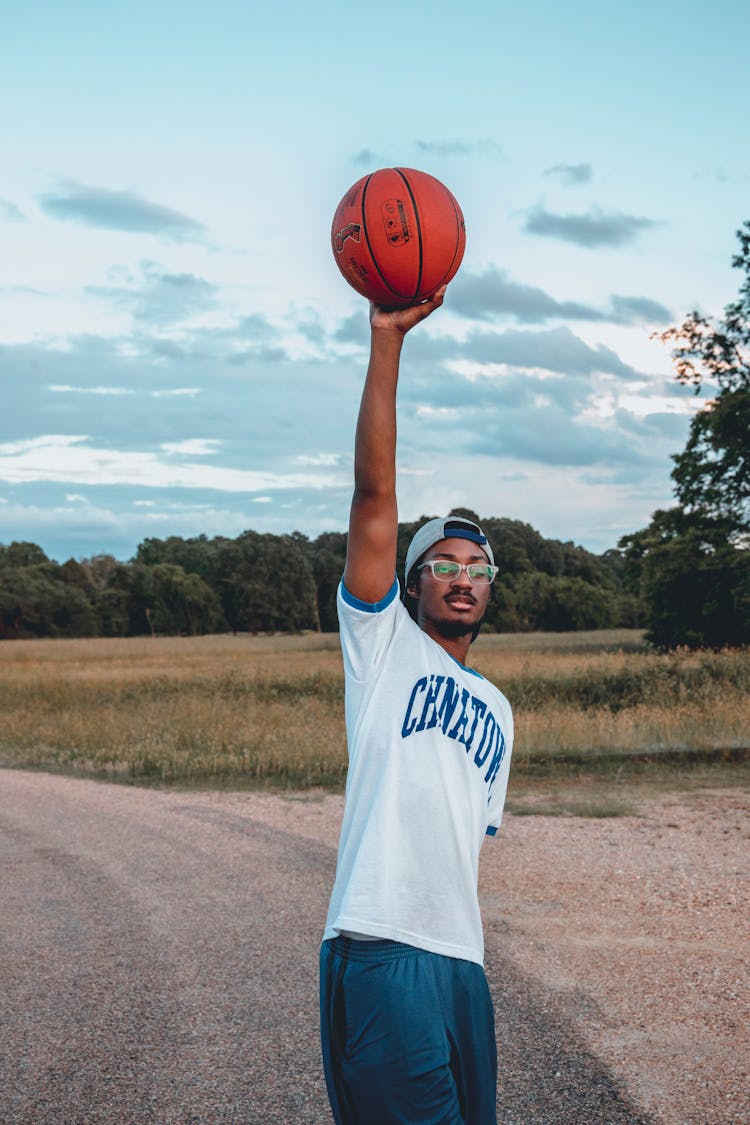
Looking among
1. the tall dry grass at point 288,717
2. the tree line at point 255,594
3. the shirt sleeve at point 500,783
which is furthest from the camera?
the tree line at point 255,594

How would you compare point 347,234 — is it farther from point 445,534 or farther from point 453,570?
point 453,570

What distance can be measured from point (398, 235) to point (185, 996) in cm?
417

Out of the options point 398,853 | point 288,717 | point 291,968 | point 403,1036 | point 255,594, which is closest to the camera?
point 403,1036

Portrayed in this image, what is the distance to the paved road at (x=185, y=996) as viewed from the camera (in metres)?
4.45

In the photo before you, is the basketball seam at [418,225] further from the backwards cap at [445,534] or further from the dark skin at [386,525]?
the backwards cap at [445,534]

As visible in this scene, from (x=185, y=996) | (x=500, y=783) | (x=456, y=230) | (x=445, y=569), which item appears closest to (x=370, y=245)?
(x=456, y=230)

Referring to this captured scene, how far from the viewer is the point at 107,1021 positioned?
17.5 ft

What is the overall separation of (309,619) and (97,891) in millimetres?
65972

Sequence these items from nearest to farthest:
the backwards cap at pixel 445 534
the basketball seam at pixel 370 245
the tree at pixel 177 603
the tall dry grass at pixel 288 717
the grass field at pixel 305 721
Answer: the backwards cap at pixel 445 534 < the basketball seam at pixel 370 245 < the grass field at pixel 305 721 < the tall dry grass at pixel 288 717 < the tree at pixel 177 603

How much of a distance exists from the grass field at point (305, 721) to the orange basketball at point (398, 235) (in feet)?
30.5

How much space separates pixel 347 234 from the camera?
136 inches

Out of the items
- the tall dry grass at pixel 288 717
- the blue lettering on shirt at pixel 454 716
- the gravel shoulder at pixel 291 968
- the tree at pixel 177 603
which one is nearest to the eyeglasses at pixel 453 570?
the blue lettering on shirt at pixel 454 716

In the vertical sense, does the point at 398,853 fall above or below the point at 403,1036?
above

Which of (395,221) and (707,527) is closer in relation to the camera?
(395,221)
